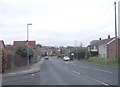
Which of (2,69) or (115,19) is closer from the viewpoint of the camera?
(2,69)

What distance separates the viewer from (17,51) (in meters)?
58.2

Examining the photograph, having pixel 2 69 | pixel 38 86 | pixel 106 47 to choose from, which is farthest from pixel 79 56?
pixel 38 86

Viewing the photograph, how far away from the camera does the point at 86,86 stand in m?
18.0

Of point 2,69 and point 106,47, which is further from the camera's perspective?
point 106,47

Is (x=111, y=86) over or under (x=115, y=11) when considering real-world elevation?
under

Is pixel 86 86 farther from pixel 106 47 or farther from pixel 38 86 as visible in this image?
pixel 106 47

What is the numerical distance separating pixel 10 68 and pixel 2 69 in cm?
736

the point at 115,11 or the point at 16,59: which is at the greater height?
the point at 115,11

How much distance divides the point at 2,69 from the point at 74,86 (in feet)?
68.7

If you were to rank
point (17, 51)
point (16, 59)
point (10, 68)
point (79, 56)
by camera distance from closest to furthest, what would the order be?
point (10, 68)
point (16, 59)
point (17, 51)
point (79, 56)

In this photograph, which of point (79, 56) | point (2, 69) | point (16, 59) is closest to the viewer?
point (2, 69)

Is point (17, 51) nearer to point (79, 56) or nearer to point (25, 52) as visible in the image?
point (25, 52)

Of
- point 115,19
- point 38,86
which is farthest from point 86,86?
point 115,19

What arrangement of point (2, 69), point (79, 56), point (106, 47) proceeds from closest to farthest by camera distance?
point (2, 69) < point (106, 47) < point (79, 56)
